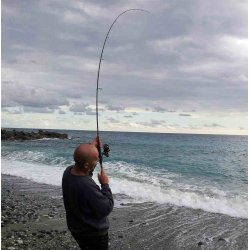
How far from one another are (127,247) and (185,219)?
7.95 ft

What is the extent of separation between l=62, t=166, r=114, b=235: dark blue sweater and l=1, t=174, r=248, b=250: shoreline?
311cm

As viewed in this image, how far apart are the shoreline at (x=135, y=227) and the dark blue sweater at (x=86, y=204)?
3.11 meters

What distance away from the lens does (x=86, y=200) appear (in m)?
2.92

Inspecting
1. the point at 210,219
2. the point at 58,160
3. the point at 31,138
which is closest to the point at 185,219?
the point at 210,219

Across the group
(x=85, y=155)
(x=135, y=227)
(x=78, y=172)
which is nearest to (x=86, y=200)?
(x=78, y=172)

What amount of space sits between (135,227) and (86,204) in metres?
4.63

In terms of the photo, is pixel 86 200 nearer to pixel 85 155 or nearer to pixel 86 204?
pixel 86 204

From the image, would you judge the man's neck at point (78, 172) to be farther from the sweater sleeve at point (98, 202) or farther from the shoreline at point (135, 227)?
the shoreline at point (135, 227)

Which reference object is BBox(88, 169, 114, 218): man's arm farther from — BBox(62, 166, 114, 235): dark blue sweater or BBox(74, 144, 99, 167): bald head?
BBox(74, 144, 99, 167): bald head

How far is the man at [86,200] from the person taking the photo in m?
2.92

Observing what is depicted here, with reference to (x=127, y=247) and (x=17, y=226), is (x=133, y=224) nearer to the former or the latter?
(x=127, y=247)

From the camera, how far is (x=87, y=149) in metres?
2.94

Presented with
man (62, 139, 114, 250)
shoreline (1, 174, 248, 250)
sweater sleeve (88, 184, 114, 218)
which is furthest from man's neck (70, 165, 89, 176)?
shoreline (1, 174, 248, 250)

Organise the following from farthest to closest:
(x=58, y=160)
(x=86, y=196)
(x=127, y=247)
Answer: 1. (x=58, y=160)
2. (x=127, y=247)
3. (x=86, y=196)
